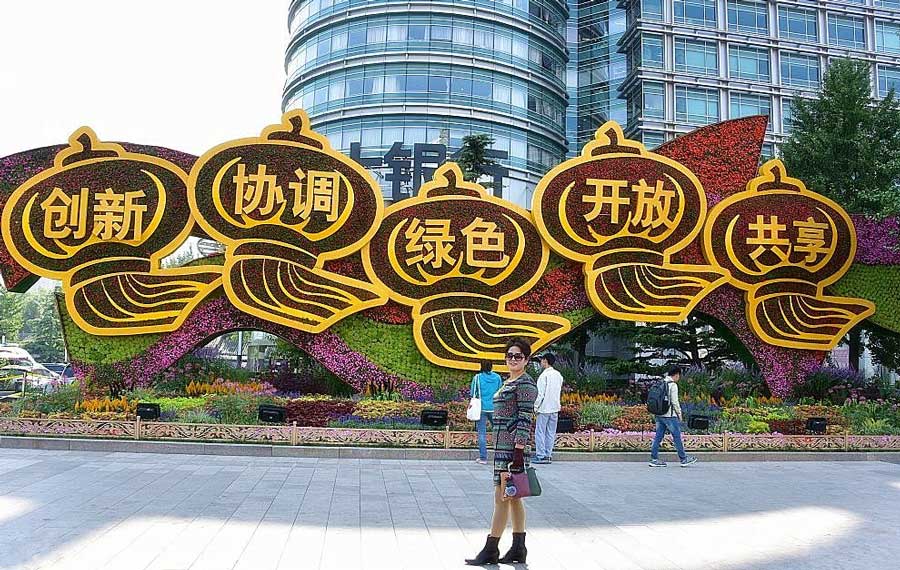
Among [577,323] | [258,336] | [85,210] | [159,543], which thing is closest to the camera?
[159,543]

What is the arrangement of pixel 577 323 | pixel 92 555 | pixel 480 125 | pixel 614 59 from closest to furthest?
pixel 92 555 → pixel 577 323 → pixel 480 125 → pixel 614 59

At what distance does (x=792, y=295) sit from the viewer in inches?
580

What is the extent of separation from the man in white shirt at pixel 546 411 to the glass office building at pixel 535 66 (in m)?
30.2

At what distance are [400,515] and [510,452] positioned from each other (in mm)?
2072

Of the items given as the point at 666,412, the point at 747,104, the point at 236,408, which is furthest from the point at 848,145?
the point at 747,104

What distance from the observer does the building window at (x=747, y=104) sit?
4372 centimetres

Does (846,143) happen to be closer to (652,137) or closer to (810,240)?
(810,240)

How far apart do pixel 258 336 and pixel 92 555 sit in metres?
48.6

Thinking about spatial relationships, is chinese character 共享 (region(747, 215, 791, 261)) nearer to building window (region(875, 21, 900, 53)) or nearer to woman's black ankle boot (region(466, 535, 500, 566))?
woman's black ankle boot (region(466, 535, 500, 566))

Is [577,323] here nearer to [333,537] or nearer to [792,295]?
[792,295]

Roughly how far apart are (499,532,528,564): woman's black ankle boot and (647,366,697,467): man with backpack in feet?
19.6

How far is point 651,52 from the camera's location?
43.6 meters

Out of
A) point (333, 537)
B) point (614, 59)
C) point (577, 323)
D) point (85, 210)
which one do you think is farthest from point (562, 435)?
point (614, 59)

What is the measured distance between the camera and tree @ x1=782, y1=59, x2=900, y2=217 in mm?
18969
